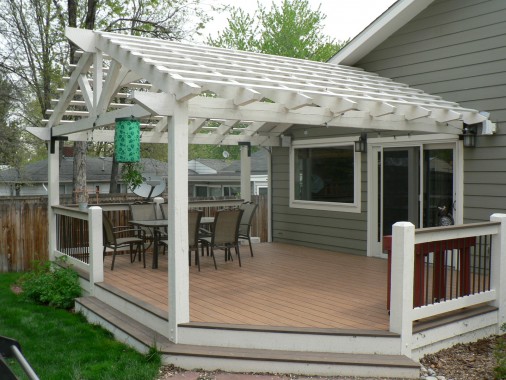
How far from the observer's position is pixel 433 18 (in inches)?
305

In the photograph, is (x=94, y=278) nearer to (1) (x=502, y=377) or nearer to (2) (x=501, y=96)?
(1) (x=502, y=377)

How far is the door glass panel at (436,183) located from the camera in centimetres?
748

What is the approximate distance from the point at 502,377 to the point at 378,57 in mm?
5828

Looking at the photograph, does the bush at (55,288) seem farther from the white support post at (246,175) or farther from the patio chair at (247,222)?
the white support post at (246,175)

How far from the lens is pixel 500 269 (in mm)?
5426

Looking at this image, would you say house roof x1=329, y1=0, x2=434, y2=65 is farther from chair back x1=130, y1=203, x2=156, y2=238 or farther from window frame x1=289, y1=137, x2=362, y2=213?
chair back x1=130, y1=203, x2=156, y2=238

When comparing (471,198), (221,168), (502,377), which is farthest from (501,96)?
(221,168)

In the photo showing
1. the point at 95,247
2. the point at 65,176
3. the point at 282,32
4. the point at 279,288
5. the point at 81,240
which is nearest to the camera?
the point at 279,288

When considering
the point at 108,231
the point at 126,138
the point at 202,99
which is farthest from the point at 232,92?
the point at 108,231

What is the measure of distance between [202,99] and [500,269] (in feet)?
11.6

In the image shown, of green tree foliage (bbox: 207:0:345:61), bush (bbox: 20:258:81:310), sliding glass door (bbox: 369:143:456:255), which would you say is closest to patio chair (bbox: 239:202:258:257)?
sliding glass door (bbox: 369:143:456:255)

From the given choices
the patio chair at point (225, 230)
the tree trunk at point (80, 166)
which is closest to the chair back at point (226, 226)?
the patio chair at point (225, 230)

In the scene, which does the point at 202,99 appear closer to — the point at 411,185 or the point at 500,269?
the point at 500,269

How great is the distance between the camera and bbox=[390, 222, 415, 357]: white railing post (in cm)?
438
